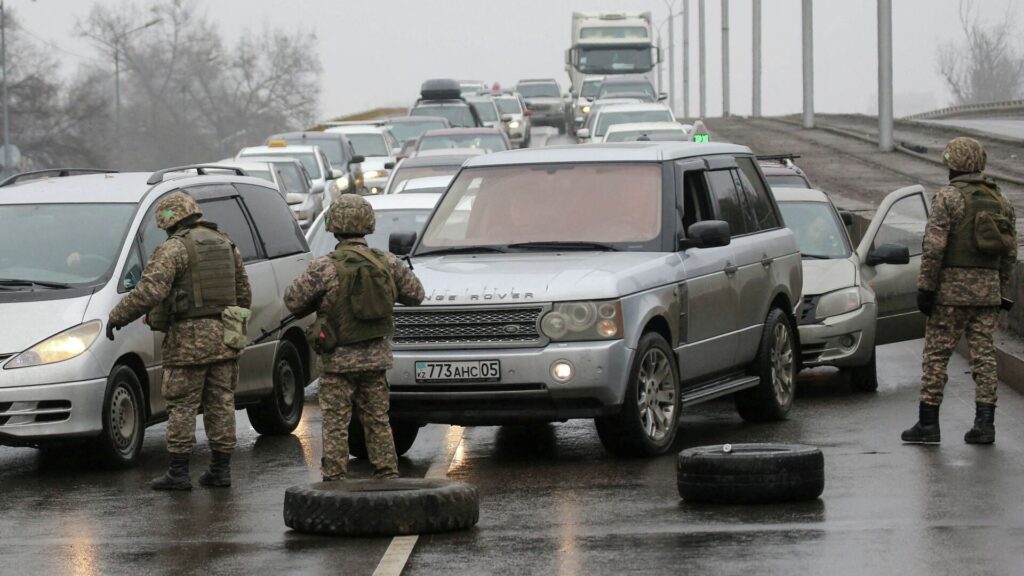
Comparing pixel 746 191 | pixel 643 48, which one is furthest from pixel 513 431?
pixel 643 48

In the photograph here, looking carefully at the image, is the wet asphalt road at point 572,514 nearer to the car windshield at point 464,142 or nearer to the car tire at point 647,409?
the car tire at point 647,409

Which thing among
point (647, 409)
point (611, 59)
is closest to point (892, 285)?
point (647, 409)

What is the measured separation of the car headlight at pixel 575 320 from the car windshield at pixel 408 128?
3365 cm

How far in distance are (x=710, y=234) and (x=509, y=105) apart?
164 feet

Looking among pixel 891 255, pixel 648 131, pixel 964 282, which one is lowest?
pixel 648 131

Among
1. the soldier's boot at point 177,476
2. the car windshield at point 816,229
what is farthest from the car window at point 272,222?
the car windshield at point 816,229

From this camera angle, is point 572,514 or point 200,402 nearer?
point 572,514

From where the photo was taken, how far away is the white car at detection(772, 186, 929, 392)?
45.1 ft

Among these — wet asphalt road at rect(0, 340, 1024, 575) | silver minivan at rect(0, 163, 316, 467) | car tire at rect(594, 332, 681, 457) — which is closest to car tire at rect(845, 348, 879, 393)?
wet asphalt road at rect(0, 340, 1024, 575)

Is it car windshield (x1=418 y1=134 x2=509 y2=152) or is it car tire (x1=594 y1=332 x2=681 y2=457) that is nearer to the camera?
car tire (x1=594 y1=332 x2=681 y2=457)

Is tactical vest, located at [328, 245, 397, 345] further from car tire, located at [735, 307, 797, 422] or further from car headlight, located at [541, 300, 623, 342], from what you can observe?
car tire, located at [735, 307, 797, 422]

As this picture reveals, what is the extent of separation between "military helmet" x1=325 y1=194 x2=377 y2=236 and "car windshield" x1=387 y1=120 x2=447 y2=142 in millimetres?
34284

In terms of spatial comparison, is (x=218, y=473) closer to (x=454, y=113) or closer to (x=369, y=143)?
(x=369, y=143)

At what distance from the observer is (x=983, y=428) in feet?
34.7
